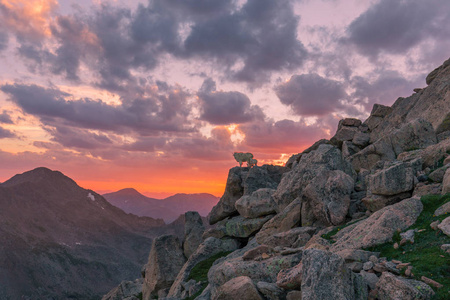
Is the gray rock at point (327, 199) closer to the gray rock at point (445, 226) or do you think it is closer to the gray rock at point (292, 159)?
the gray rock at point (445, 226)

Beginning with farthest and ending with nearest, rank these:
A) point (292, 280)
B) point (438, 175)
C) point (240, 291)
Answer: point (438, 175), point (240, 291), point (292, 280)

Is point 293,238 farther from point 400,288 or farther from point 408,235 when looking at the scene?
point 400,288

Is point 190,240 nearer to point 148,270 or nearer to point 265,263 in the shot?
point 148,270

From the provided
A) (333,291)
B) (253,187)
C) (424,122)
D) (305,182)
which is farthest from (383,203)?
(253,187)

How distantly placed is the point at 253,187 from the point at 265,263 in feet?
123

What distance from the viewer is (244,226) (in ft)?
167

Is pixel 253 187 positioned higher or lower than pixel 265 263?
higher

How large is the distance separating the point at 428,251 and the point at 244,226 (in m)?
31.8

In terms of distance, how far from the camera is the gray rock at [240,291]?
21.1 m

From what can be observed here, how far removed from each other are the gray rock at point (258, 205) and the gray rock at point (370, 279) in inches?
1123

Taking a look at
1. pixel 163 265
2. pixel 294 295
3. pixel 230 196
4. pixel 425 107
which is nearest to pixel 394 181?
pixel 294 295

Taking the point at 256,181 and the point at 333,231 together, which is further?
the point at 256,181

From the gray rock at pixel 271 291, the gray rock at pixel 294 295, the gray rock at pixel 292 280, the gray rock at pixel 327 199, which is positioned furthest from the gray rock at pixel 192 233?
the gray rock at pixel 294 295

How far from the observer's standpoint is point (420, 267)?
62.6ft
